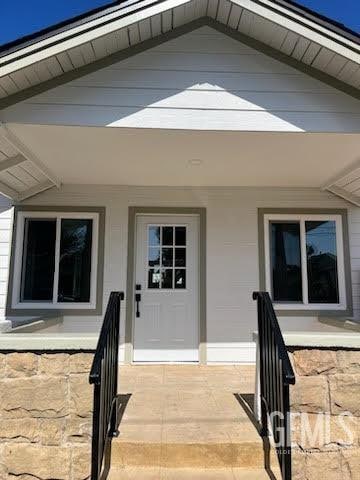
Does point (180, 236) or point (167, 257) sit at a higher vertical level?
point (180, 236)

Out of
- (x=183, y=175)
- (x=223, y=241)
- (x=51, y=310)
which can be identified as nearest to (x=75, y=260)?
(x=51, y=310)

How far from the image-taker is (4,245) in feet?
17.7

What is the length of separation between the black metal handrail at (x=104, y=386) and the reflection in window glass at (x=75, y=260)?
2404 mm

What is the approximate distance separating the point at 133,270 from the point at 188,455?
117 inches

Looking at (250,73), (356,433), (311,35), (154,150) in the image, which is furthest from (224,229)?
(356,433)

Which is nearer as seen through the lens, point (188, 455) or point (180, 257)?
point (188, 455)

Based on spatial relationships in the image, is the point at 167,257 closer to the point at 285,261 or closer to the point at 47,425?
the point at 285,261

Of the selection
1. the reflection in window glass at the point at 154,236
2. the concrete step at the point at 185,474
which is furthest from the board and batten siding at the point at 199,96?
the concrete step at the point at 185,474

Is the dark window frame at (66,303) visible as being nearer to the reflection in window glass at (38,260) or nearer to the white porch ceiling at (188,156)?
the reflection in window glass at (38,260)

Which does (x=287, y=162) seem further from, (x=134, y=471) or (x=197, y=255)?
(x=134, y=471)

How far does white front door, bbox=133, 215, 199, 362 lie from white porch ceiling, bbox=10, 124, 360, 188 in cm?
67

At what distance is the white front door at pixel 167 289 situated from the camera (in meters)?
5.44

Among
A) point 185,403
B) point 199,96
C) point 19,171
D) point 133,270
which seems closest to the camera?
point 199,96

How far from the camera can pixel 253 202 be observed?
5691 mm
